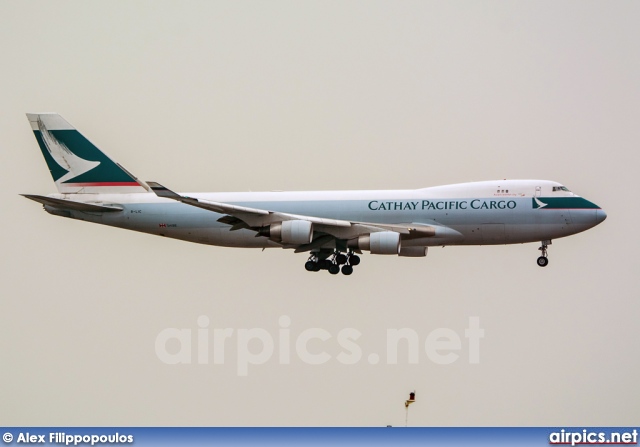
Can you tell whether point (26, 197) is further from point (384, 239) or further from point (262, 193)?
point (384, 239)

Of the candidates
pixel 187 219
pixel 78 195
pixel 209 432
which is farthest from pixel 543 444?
pixel 78 195

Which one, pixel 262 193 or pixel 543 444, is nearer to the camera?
pixel 543 444

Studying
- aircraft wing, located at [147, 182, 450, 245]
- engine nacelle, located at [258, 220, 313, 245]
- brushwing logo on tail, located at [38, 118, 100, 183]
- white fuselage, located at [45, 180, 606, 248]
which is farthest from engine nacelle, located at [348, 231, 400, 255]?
brushwing logo on tail, located at [38, 118, 100, 183]

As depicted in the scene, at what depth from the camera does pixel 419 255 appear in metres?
89.2

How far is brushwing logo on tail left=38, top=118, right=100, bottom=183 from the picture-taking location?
92.9m

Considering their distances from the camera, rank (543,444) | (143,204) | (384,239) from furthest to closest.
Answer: (143,204) < (384,239) < (543,444)

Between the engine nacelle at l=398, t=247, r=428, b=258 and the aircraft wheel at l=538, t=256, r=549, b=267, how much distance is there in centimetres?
653

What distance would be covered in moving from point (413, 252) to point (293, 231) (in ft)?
26.7

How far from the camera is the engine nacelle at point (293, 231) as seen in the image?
3334 inches

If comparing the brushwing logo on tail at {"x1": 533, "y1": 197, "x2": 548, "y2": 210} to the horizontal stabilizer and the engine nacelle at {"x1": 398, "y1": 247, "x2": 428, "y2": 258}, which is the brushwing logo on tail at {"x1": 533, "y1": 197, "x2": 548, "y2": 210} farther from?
the horizontal stabilizer

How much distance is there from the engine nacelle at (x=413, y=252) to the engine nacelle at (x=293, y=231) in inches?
257

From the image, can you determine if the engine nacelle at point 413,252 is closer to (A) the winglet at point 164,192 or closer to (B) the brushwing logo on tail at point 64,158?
(A) the winglet at point 164,192

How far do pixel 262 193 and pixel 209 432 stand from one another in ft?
68.7

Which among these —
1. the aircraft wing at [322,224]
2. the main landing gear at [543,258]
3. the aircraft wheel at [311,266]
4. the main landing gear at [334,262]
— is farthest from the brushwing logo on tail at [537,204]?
the aircraft wheel at [311,266]
